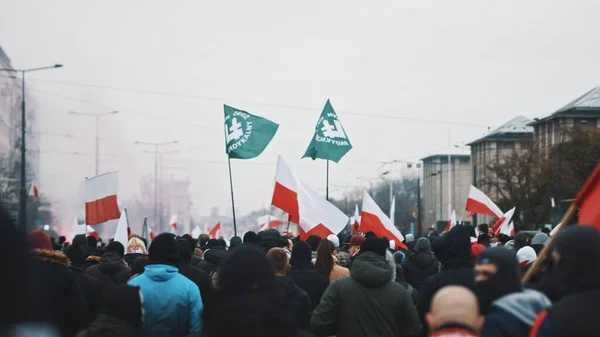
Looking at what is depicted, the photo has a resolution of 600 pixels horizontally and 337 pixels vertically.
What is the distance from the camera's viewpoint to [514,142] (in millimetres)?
126438

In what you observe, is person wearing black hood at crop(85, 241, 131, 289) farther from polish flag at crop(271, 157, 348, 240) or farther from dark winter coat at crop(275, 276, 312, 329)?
polish flag at crop(271, 157, 348, 240)

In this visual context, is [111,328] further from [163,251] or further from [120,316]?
[163,251]

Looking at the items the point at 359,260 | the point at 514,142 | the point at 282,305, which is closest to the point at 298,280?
the point at 359,260

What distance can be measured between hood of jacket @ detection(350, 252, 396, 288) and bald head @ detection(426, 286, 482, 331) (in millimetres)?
3400

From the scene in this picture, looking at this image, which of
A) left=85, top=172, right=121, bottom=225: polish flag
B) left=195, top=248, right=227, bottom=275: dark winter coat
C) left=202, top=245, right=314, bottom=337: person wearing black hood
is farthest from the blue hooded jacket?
left=85, top=172, right=121, bottom=225: polish flag

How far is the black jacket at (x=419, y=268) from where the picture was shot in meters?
13.6

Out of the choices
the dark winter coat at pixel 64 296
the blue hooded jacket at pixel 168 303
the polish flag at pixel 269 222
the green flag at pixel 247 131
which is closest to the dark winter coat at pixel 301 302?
the blue hooded jacket at pixel 168 303

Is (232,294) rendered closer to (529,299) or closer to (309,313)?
(529,299)

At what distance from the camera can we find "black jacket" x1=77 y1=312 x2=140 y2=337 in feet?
20.6

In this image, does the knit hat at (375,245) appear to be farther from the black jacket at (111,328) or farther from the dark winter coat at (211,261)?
the dark winter coat at (211,261)

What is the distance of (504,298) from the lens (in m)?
5.41

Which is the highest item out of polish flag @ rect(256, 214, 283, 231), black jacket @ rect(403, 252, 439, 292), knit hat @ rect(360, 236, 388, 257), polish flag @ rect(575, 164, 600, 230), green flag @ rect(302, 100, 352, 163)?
green flag @ rect(302, 100, 352, 163)

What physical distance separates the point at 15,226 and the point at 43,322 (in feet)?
1.13

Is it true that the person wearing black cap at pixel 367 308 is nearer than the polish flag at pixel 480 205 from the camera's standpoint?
Yes
